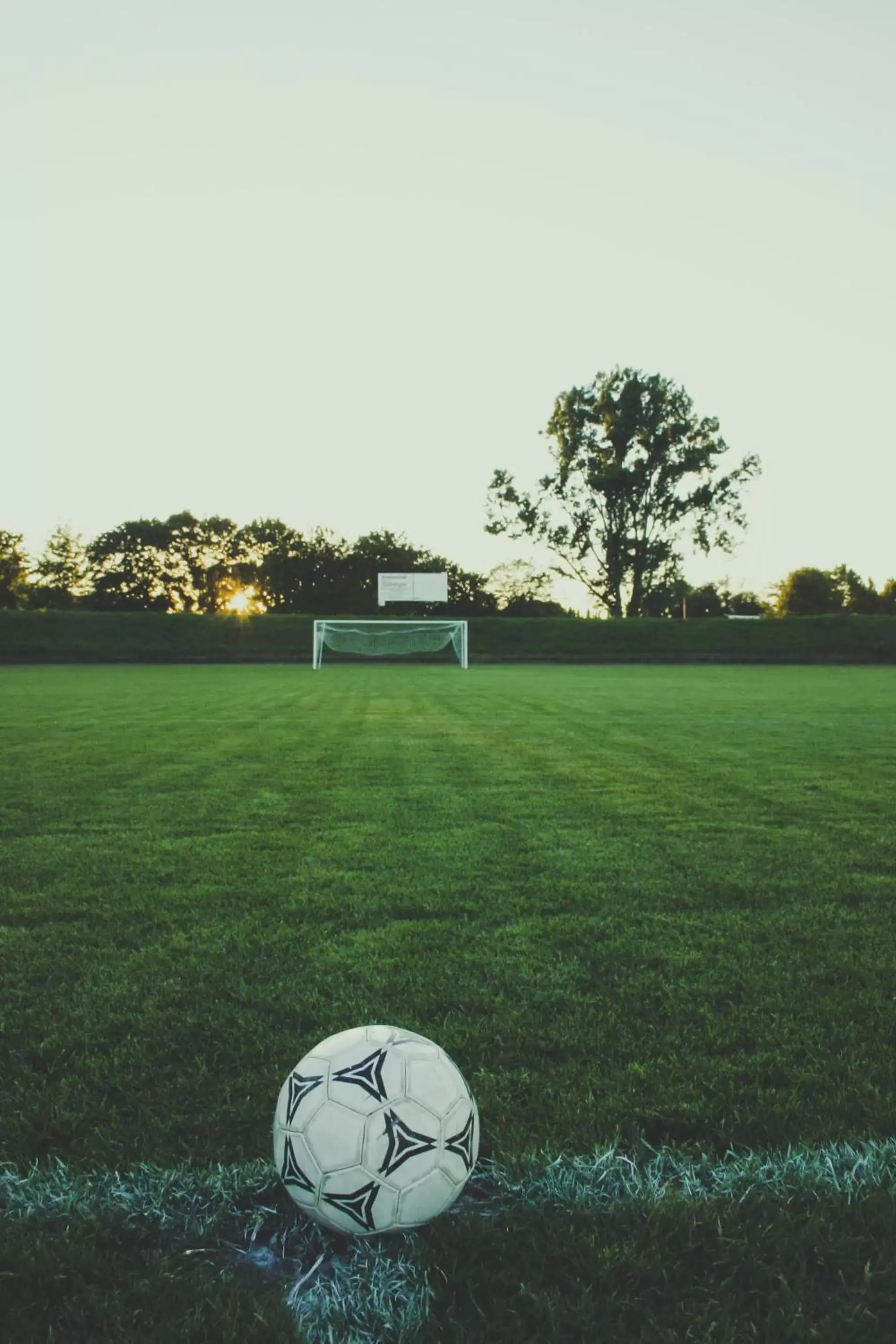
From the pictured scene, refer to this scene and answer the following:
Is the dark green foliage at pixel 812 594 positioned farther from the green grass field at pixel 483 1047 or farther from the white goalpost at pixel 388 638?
the green grass field at pixel 483 1047

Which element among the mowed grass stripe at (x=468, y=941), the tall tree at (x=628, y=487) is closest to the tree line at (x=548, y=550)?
the tall tree at (x=628, y=487)

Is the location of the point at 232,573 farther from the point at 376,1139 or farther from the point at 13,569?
the point at 376,1139

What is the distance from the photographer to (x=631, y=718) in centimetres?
1185

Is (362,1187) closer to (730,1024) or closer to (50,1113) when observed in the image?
(50,1113)

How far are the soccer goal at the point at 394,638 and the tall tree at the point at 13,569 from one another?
119ft

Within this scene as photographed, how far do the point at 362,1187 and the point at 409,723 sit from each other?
977 centimetres

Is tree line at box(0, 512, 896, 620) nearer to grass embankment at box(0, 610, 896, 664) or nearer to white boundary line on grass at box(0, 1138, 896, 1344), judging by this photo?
grass embankment at box(0, 610, 896, 664)

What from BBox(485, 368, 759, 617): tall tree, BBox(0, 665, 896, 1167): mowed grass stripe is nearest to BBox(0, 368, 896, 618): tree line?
BBox(485, 368, 759, 617): tall tree

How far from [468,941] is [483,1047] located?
2.78 ft

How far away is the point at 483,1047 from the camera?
86.1 inches

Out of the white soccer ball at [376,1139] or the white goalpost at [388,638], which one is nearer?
the white soccer ball at [376,1139]

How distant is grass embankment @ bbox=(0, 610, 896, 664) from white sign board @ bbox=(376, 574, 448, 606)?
128 inches

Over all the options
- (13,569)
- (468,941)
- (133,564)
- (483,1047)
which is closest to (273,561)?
(133,564)

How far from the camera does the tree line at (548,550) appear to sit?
149 feet
